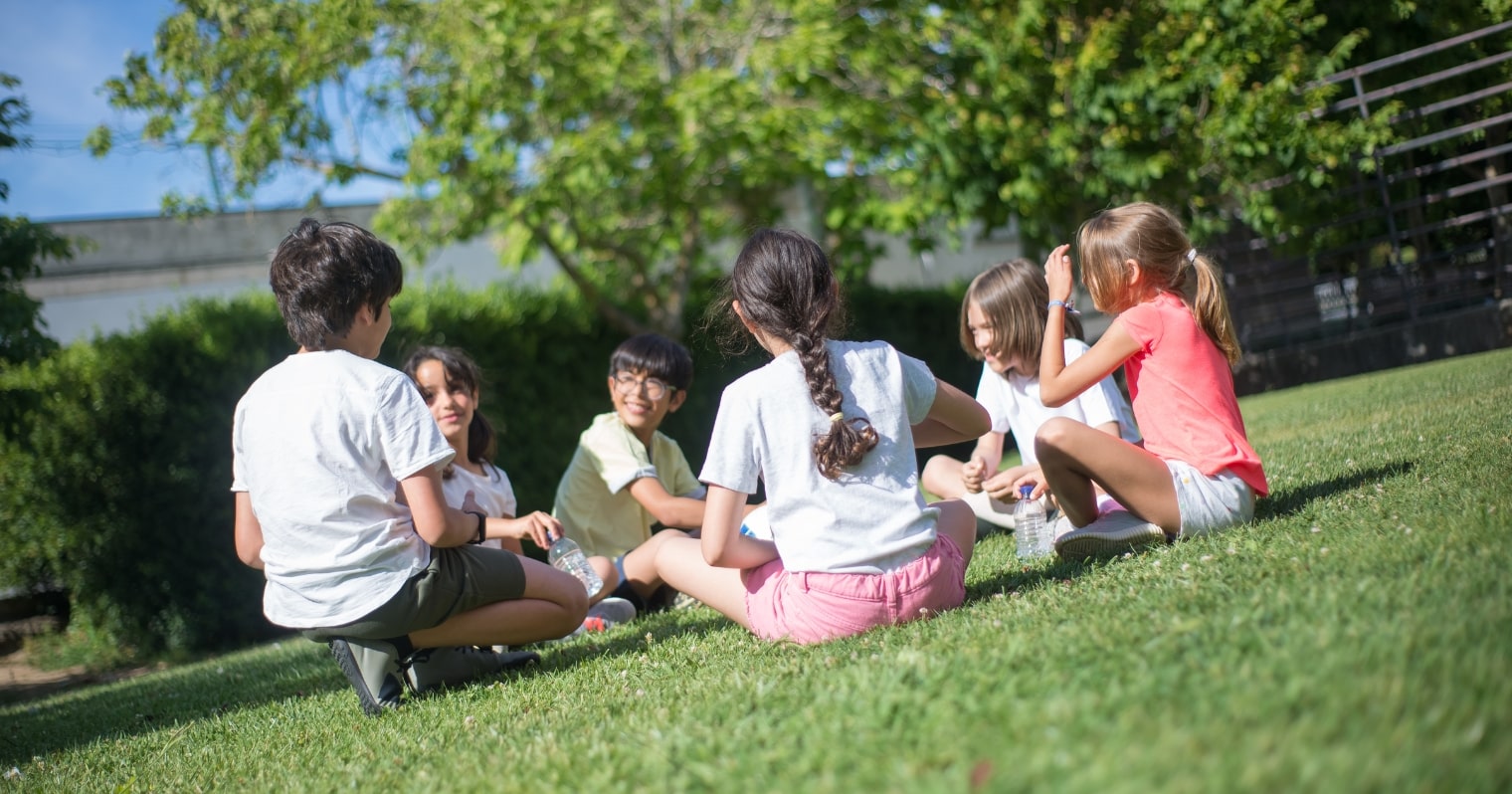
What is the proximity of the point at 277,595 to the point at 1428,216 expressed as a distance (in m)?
→ 13.6

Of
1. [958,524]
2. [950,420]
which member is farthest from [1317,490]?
[950,420]

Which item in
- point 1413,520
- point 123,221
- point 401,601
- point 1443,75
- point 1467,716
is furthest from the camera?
point 123,221

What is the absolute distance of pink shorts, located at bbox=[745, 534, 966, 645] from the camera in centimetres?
351

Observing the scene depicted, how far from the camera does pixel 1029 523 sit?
5.09 meters

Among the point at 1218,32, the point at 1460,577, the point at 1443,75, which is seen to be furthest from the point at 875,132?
the point at 1460,577

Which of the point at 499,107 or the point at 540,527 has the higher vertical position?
the point at 499,107

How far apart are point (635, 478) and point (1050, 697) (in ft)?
11.0

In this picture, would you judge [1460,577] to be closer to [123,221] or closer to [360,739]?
[360,739]

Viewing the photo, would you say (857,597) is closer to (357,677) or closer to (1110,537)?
(1110,537)

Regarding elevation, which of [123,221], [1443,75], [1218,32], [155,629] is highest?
[123,221]

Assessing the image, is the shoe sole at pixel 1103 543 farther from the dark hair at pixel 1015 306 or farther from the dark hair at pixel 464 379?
the dark hair at pixel 464 379

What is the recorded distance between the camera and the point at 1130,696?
84.5 inches

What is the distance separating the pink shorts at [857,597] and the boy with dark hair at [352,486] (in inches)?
44.0

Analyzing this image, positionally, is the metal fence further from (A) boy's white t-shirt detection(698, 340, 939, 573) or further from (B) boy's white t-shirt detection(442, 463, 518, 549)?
(A) boy's white t-shirt detection(698, 340, 939, 573)
